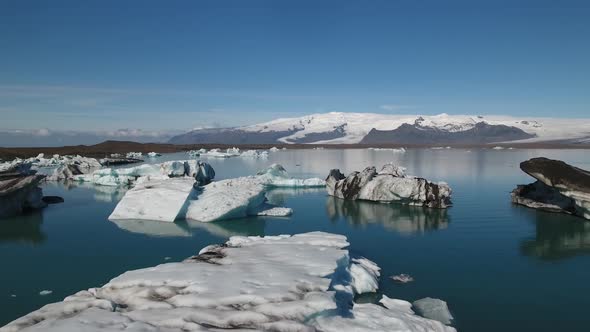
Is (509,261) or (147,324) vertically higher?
(147,324)

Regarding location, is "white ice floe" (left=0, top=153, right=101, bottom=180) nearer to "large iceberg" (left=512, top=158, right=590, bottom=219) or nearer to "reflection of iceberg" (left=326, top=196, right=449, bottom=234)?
"reflection of iceberg" (left=326, top=196, right=449, bottom=234)

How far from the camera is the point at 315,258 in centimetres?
729

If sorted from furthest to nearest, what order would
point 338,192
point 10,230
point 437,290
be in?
point 338,192
point 10,230
point 437,290

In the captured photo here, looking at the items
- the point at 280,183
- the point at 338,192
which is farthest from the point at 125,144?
the point at 338,192

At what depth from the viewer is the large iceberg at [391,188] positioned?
54.8ft

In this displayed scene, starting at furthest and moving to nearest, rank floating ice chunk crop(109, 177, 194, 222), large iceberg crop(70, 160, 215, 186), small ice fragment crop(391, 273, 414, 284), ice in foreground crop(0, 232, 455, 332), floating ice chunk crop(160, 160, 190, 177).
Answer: large iceberg crop(70, 160, 215, 186)
floating ice chunk crop(160, 160, 190, 177)
floating ice chunk crop(109, 177, 194, 222)
small ice fragment crop(391, 273, 414, 284)
ice in foreground crop(0, 232, 455, 332)

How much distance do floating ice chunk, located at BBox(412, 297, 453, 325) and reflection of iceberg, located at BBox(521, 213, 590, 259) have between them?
5.09 m

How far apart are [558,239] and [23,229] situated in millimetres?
15558

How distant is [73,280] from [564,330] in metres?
8.25

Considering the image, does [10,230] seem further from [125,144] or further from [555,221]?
[125,144]

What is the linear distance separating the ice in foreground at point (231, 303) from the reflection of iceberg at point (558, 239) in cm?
604

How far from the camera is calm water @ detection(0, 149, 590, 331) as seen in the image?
23.7ft

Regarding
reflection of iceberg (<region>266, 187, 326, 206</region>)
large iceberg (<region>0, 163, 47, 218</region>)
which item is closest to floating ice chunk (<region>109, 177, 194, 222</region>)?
large iceberg (<region>0, 163, 47, 218</region>)

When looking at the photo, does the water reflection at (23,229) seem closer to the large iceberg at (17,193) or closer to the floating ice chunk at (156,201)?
the large iceberg at (17,193)
